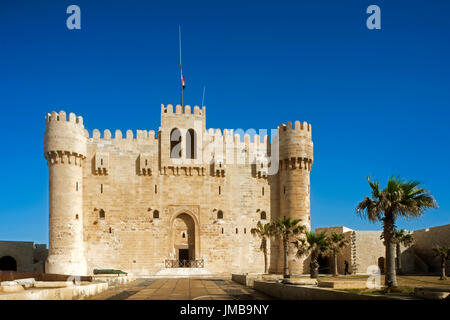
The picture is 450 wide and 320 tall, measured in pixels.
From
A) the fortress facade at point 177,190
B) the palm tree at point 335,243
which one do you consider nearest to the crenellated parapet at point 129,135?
the fortress facade at point 177,190

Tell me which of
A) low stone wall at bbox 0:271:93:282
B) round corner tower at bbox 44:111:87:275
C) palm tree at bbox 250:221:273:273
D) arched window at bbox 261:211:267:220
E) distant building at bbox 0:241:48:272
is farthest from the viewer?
arched window at bbox 261:211:267:220

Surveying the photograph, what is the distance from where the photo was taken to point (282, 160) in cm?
3978

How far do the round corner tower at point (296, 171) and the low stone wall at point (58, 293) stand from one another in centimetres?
2191

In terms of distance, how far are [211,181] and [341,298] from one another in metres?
27.9

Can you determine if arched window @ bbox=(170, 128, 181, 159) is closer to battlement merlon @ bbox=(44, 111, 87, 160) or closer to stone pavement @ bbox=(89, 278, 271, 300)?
battlement merlon @ bbox=(44, 111, 87, 160)

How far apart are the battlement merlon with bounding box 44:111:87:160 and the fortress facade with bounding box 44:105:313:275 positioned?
74 millimetres

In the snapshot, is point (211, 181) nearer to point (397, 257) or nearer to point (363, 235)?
point (363, 235)

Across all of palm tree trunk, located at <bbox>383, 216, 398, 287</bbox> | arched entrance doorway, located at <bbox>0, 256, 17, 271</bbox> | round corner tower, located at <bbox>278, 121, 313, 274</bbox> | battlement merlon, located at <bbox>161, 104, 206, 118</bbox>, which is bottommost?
arched entrance doorway, located at <bbox>0, 256, 17, 271</bbox>

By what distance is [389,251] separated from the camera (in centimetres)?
1703

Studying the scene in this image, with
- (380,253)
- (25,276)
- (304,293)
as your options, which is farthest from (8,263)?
(304,293)

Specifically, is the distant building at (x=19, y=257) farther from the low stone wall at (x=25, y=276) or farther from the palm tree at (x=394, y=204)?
the palm tree at (x=394, y=204)

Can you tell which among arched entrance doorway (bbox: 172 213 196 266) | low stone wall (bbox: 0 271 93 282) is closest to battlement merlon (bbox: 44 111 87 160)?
arched entrance doorway (bbox: 172 213 196 266)

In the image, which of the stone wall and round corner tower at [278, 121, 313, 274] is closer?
the stone wall

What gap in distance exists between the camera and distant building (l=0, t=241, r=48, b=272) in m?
38.8
